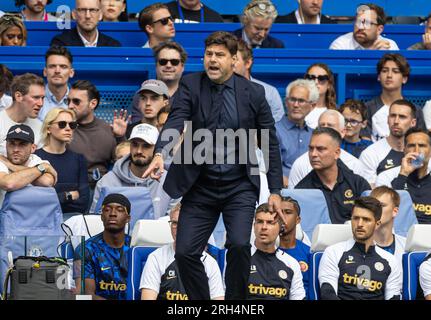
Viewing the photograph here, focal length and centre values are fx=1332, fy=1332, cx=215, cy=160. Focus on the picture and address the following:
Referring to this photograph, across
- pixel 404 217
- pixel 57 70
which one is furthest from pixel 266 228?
pixel 57 70

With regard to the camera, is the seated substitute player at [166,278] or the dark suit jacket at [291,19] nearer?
the seated substitute player at [166,278]

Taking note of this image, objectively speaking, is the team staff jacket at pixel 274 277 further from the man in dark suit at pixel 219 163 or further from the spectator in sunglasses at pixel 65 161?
the spectator in sunglasses at pixel 65 161

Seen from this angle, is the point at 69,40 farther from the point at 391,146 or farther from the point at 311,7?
the point at 391,146

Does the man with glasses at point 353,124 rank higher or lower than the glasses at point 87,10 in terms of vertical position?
lower

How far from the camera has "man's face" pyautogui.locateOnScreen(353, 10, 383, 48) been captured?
539 inches

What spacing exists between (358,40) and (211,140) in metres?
5.50

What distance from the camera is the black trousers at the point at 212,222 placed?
8789 mm

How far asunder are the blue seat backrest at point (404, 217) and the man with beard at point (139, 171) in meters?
1.77

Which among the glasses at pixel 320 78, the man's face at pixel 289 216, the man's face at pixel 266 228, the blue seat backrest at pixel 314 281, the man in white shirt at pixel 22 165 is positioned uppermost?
the glasses at pixel 320 78

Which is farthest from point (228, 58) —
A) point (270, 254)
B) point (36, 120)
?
point (36, 120)

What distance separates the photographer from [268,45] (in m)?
13.7

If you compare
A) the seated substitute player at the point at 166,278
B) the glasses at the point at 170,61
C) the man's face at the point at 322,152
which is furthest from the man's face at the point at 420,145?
the seated substitute player at the point at 166,278

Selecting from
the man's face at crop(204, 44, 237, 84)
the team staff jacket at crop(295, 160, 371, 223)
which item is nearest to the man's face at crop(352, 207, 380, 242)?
the team staff jacket at crop(295, 160, 371, 223)

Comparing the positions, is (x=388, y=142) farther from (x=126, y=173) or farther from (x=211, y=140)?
(x=211, y=140)
